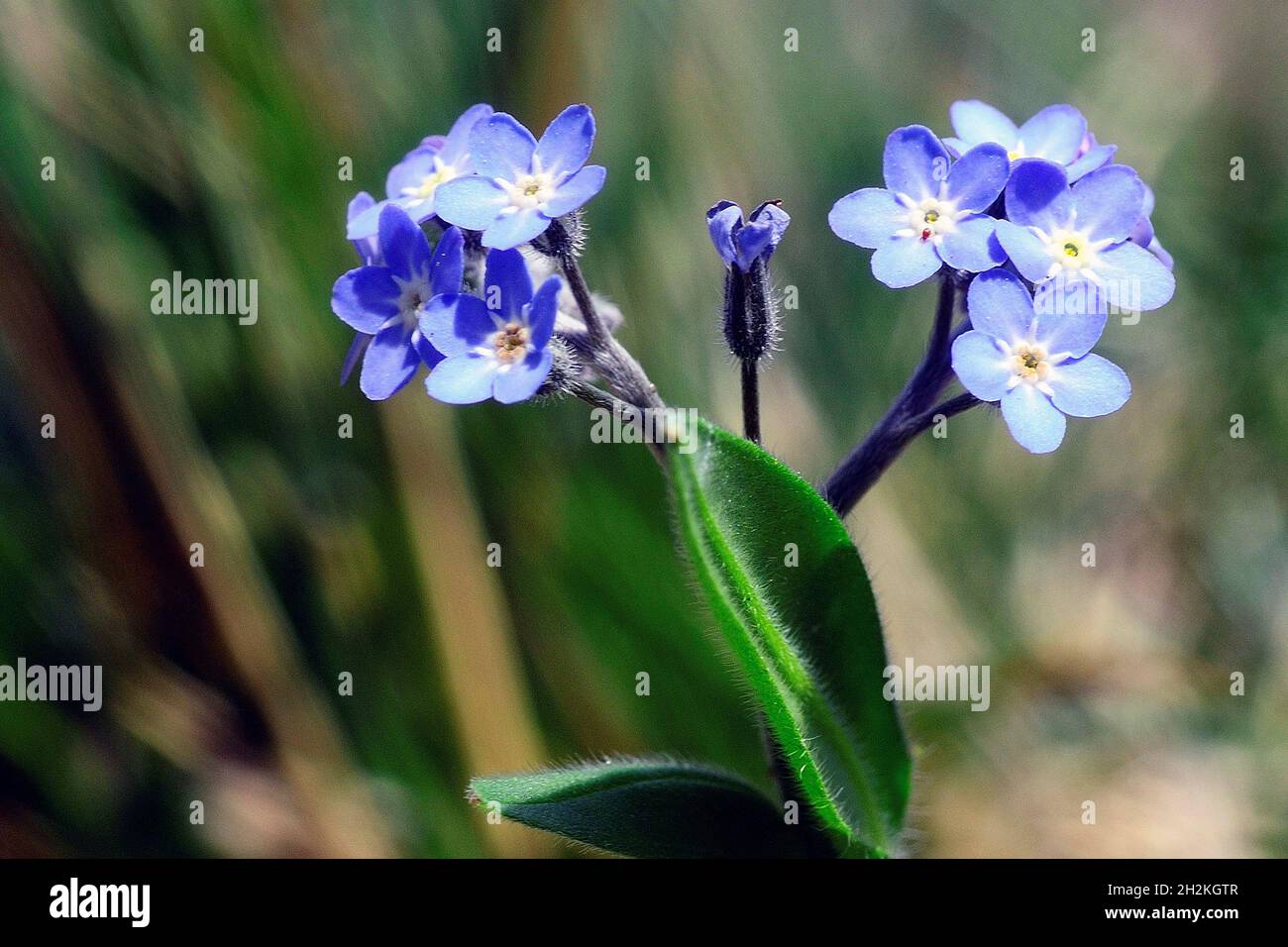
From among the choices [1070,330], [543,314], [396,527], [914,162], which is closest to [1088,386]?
[1070,330]

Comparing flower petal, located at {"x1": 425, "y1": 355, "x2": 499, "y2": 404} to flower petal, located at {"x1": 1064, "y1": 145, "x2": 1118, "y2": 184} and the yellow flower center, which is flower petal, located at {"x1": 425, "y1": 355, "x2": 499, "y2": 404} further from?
flower petal, located at {"x1": 1064, "y1": 145, "x2": 1118, "y2": 184}

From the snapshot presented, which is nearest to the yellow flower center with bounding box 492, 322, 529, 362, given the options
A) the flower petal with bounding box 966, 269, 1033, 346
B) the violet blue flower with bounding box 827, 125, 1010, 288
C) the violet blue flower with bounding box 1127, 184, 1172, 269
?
the violet blue flower with bounding box 827, 125, 1010, 288

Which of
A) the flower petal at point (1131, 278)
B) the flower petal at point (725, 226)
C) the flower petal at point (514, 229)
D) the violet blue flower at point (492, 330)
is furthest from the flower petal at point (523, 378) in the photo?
the flower petal at point (1131, 278)

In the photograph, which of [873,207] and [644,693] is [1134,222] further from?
[644,693]

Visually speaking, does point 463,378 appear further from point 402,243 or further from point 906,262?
point 906,262
